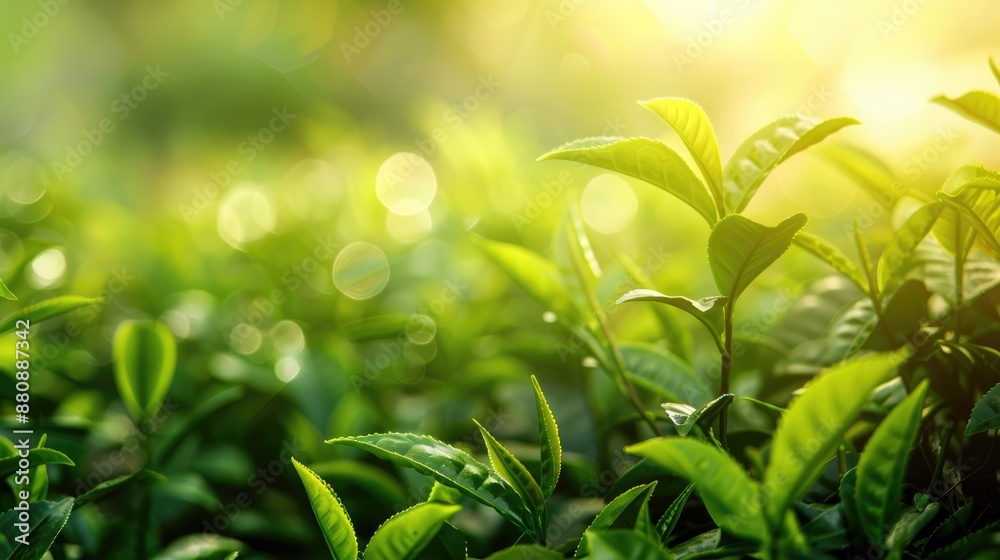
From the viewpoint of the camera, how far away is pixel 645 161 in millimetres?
529

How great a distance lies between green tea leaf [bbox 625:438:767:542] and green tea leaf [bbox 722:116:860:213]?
225 millimetres

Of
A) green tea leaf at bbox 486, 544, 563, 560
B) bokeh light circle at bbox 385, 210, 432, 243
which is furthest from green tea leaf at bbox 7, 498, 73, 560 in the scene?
bokeh light circle at bbox 385, 210, 432, 243

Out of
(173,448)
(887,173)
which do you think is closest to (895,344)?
(887,173)

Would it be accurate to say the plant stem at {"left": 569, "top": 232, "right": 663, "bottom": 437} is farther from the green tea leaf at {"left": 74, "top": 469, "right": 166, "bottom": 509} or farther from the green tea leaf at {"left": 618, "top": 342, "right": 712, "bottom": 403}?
the green tea leaf at {"left": 74, "top": 469, "right": 166, "bottom": 509}

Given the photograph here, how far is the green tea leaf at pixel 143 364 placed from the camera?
814 mm

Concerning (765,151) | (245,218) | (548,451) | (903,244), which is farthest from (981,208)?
(245,218)

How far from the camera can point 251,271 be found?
4.41ft

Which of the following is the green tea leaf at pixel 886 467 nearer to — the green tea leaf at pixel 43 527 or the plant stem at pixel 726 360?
the plant stem at pixel 726 360

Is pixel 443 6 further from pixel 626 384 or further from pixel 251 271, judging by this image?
pixel 626 384

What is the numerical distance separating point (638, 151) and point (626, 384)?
0.82ft

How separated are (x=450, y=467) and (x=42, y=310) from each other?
431 millimetres

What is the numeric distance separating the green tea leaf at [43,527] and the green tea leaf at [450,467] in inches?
10.1

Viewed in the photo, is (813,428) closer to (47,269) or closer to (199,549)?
(199,549)

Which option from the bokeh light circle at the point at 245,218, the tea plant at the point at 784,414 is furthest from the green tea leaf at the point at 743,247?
the bokeh light circle at the point at 245,218
